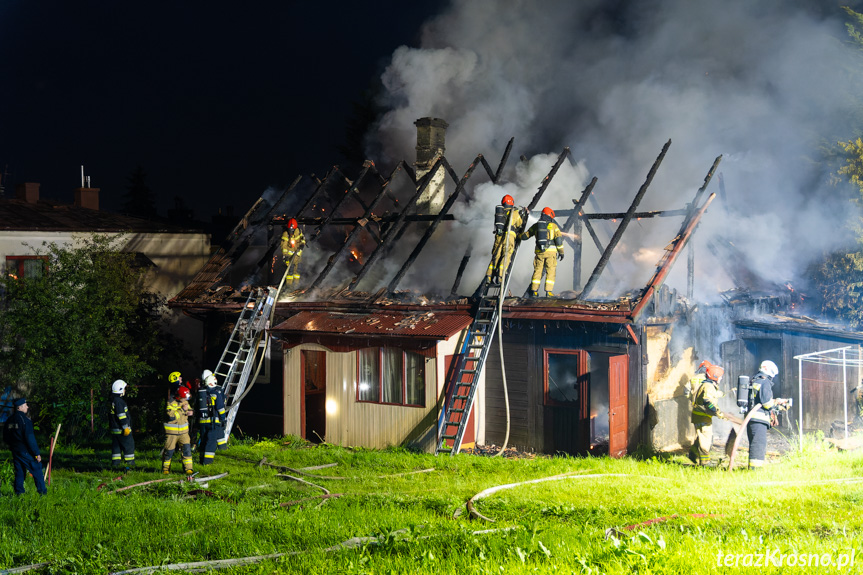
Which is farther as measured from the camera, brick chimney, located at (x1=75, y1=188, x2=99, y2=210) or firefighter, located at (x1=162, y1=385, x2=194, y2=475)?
brick chimney, located at (x1=75, y1=188, x2=99, y2=210)

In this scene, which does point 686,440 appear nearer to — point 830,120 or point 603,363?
point 603,363

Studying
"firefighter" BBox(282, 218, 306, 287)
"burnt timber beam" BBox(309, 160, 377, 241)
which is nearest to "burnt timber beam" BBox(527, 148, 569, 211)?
"burnt timber beam" BBox(309, 160, 377, 241)

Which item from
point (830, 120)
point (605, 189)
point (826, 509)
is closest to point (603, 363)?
point (605, 189)

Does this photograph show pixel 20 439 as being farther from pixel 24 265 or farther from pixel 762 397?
pixel 24 265

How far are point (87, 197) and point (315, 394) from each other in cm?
1239

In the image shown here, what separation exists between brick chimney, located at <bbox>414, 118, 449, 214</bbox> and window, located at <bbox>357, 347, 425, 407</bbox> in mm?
5313

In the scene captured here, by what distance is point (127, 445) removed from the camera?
11914 mm

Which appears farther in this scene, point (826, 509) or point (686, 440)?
point (686, 440)

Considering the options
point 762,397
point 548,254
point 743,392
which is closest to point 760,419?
point 762,397

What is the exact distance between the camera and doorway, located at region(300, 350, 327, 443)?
52.7 feet

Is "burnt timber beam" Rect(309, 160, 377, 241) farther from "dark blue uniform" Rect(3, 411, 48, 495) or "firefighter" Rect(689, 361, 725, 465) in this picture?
"firefighter" Rect(689, 361, 725, 465)

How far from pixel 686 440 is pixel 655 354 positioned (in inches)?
80.5

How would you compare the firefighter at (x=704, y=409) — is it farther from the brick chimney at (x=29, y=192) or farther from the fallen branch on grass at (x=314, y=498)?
the brick chimney at (x=29, y=192)

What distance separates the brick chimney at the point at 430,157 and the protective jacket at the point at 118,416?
8856 mm
